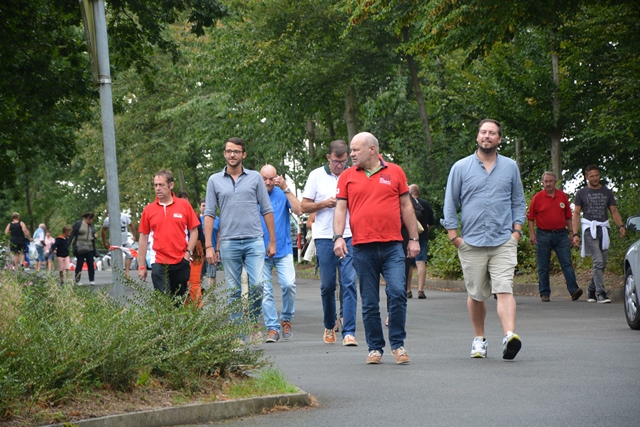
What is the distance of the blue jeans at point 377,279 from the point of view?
9.27 meters

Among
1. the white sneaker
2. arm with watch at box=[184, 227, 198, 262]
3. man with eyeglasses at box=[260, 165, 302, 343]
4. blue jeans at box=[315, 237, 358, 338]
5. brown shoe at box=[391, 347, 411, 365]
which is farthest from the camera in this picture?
man with eyeglasses at box=[260, 165, 302, 343]

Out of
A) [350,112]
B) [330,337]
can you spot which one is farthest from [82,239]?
[330,337]

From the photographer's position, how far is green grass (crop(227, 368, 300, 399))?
282 inches

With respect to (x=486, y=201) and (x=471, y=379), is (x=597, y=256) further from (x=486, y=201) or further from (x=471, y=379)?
(x=471, y=379)

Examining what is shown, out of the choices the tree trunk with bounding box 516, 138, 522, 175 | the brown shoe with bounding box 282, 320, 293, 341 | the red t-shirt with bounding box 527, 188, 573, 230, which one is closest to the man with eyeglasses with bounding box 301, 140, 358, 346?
the brown shoe with bounding box 282, 320, 293, 341

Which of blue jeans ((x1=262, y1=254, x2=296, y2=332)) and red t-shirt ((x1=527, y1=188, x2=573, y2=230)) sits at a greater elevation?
red t-shirt ((x1=527, y1=188, x2=573, y2=230))

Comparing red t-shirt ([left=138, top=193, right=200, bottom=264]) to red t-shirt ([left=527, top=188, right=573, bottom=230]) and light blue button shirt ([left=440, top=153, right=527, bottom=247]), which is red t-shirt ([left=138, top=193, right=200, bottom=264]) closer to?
light blue button shirt ([left=440, top=153, right=527, bottom=247])

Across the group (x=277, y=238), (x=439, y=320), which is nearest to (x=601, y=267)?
(x=439, y=320)

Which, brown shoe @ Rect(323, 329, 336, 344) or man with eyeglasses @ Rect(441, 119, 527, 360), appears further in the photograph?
brown shoe @ Rect(323, 329, 336, 344)

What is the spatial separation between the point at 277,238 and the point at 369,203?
9.35ft

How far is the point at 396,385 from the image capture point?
8203mm

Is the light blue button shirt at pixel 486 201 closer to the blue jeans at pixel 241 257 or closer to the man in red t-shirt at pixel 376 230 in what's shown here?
the man in red t-shirt at pixel 376 230

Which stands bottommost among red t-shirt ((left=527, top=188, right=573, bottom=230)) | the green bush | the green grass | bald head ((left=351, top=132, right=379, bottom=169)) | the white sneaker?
the white sneaker

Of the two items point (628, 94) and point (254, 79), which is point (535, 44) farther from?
point (254, 79)
